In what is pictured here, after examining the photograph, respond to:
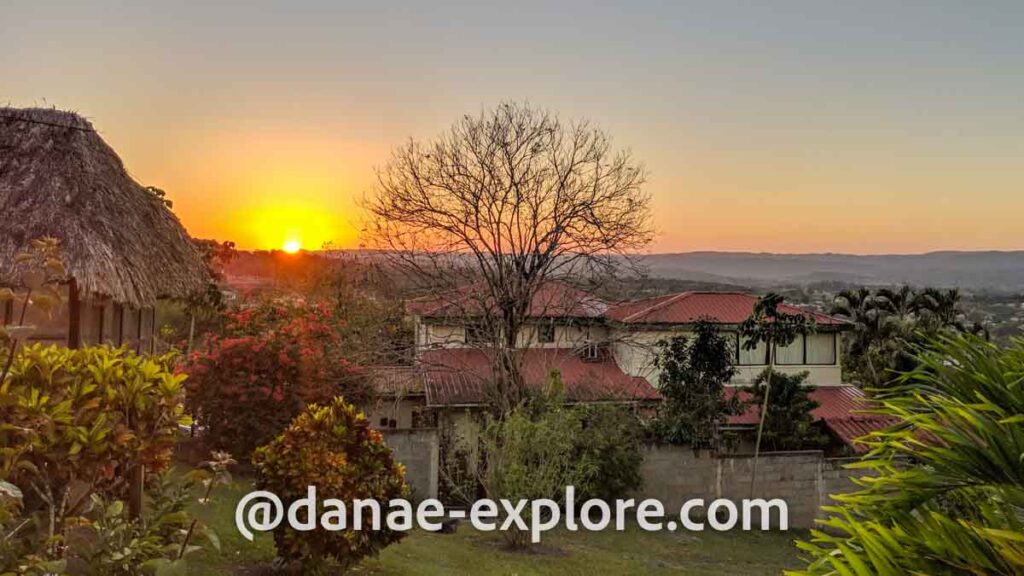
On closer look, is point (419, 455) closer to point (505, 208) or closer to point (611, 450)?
point (611, 450)

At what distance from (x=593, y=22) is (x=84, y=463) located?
14888 mm

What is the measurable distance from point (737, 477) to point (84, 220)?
12711mm

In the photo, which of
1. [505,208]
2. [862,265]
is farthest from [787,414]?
[862,265]

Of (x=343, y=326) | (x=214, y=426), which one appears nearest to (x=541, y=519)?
(x=214, y=426)

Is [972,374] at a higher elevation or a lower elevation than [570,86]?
lower

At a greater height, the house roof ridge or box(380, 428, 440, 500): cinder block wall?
the house roof ridge

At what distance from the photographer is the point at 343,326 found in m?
19.0

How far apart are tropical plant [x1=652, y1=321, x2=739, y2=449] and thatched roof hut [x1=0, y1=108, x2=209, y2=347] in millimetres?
9803

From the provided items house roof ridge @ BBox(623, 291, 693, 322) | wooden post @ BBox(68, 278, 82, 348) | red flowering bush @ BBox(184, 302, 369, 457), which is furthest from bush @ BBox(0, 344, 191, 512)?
house roof ridge @ BBox(623, 291, 693, 322)

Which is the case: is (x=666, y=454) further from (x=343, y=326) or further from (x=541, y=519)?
(x=343, y=326)

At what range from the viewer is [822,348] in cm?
2314

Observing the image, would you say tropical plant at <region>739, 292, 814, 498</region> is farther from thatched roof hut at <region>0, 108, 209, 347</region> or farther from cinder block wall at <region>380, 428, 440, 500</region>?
thatched roof hut at <region>0, 108, 209, 347</region>

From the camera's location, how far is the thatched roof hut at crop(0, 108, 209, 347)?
357 inches

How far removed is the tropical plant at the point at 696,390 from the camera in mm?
15555
